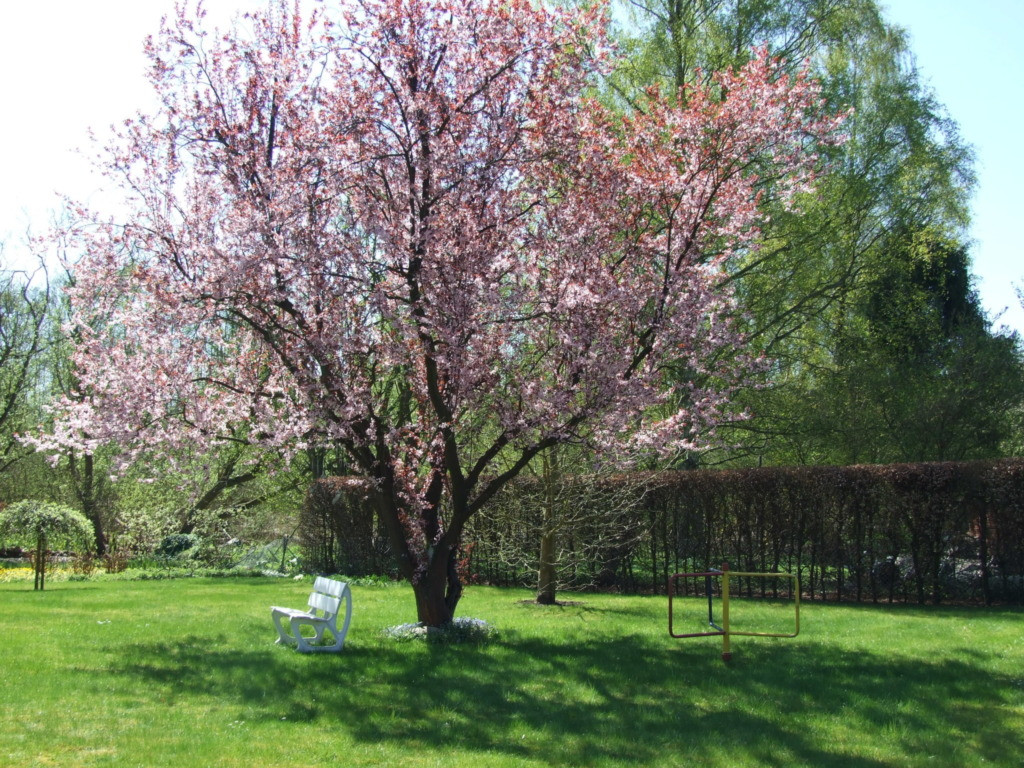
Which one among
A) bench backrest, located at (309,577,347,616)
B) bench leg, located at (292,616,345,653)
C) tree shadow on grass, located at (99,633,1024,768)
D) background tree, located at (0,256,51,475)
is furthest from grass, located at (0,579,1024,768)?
background tree, located at (0,256,51,475)

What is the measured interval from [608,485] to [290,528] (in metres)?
10.6

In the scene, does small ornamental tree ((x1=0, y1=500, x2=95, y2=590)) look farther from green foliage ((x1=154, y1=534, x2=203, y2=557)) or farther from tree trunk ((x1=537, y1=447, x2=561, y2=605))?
tree trunk ((x1=537, y1=447, x2=561, y2=605))

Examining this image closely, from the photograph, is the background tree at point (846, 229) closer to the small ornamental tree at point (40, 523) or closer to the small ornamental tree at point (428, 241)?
the small ornamental tree at point (428, 241)

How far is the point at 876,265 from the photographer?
729 inches

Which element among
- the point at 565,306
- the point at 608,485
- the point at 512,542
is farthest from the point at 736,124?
the point at 512,542

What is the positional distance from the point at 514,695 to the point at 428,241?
4028 millimetres

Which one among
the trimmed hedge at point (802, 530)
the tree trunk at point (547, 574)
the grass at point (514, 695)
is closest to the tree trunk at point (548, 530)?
the tree trunk at point (547, 574)

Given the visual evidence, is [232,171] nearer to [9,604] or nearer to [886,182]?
[9,604]

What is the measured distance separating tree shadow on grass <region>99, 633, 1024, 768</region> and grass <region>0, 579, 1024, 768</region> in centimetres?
2

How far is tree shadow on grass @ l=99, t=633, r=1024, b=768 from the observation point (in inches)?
226

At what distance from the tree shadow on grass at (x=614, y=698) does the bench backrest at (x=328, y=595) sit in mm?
485

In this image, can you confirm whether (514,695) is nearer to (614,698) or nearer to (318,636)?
(614,698)

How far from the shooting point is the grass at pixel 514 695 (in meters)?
5.52

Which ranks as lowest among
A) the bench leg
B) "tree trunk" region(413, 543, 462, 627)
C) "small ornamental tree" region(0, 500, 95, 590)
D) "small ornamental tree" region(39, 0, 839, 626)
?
the bench leg
